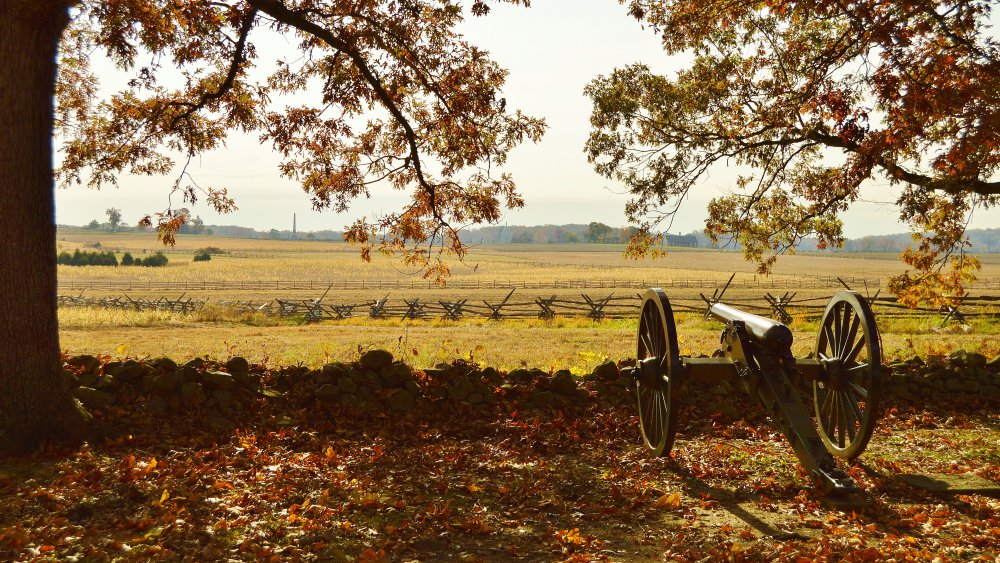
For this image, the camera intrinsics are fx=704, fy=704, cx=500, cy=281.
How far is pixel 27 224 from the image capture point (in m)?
6.84

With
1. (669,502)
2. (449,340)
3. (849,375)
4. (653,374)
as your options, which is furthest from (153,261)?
(849,375)

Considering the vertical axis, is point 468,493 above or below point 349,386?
below

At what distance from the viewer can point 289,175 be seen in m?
11.0

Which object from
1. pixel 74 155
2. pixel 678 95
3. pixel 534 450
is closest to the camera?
pixel 534 450

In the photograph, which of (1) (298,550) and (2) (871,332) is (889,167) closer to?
(2) (871,332)

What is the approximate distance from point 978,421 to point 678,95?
761 centimetres

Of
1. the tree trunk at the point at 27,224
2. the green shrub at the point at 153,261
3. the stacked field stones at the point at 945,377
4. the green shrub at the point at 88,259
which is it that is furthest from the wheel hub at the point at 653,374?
the green shrub at the point at 88,259

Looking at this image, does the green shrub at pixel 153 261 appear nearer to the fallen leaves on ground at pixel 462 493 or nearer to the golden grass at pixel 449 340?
the golden grass at pixel 449 340

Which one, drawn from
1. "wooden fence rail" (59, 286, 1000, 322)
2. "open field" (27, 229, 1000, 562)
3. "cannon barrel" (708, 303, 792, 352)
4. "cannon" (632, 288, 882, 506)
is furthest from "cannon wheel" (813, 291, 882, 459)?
"wooden fence rail" (59, 286, 1000, 322)

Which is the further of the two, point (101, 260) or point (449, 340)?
point (101, 260)

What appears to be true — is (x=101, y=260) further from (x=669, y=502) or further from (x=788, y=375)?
(x=788, y=375)

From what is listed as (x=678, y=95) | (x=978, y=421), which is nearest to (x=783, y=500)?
(x=978, y=421)

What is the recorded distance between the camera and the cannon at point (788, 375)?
595 centimetres

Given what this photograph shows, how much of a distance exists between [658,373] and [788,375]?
1.16 metres
